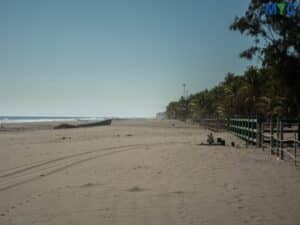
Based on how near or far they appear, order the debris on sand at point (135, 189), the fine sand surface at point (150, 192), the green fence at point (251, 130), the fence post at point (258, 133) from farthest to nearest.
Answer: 1. the green fence at point (251, 130)
2. the fence post at point (258, 133)
3. the debris on sand at point (135, 189)
4. the fine sand surface at point (150, 192)

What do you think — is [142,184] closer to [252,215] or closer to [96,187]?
[96,187]

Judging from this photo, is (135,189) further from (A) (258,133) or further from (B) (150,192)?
(A) (258,133)

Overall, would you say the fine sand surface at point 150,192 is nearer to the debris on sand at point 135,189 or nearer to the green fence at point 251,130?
the debris on sand at point 135,189

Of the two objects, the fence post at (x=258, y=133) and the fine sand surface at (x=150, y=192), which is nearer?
the fine sand surface at (x=150, y=192)

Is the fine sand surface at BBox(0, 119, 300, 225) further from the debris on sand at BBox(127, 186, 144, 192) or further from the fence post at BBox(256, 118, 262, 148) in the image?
the fence post at BBox(256, 118, 262, 148)

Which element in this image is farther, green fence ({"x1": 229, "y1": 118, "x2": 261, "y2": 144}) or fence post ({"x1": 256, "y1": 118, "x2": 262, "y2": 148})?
green fence ({"x1": 229, "y1": 118, "x2": 261, "y2": 144})

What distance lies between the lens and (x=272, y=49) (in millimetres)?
19344

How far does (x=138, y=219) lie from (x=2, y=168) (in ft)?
23.0

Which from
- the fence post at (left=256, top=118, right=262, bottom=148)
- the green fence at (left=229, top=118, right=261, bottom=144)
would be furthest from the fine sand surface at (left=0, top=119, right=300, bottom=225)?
the green fence at (left=229, top=118, right=261, bottom=144)

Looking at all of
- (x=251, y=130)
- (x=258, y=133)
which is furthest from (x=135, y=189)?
(x=251, y=130)

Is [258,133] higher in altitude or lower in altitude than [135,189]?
higher

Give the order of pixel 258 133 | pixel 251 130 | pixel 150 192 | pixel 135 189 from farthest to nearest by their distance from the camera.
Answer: pixel 251 130 < pixel 258 133 < pixel 135 189 < pixel 150 192

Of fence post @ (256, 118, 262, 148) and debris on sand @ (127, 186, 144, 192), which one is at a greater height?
fence post @ (256, 118, 262, 148)

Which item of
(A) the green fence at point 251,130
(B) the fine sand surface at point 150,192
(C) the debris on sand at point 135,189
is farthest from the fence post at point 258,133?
(C) the debris on sand at point 135,189
